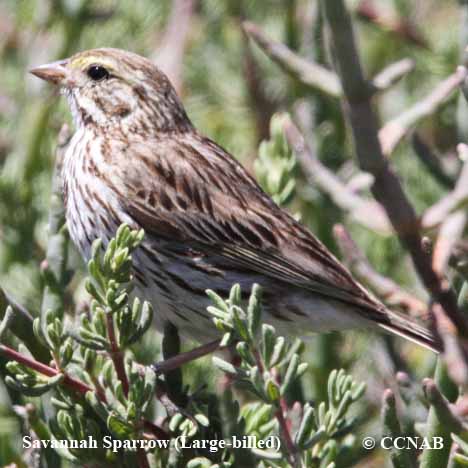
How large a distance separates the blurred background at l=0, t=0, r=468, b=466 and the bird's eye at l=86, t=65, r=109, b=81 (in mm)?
184

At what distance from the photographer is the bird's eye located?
13.1 feet

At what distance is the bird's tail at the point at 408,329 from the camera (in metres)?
3.44

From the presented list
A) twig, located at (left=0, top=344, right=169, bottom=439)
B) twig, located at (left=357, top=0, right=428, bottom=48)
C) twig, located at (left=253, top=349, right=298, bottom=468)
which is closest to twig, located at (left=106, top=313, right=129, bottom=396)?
twig, located at (left=0, top=344, right=169, bottom=439)

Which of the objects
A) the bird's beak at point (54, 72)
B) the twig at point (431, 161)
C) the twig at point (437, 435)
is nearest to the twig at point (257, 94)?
the bird's beak at point (54, 72)

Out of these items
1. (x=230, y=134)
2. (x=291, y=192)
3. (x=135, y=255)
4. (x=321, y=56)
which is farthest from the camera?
(x=230, y=134)

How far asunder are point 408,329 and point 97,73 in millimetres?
1435

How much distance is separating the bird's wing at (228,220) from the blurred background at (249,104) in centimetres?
15

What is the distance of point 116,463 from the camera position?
2385mm

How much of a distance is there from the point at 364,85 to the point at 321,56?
6.79ft

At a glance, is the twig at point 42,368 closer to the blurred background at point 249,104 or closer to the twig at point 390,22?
the blurred background at point 249,104

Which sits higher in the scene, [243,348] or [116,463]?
[243,348]

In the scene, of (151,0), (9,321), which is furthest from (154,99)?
(9,321)

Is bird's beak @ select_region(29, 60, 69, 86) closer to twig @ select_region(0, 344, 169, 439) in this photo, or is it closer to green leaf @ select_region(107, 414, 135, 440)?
twig @ select_region(0, 344, 169, 439)

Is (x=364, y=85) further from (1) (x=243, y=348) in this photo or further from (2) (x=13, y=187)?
(2) (x=13, y=187)
